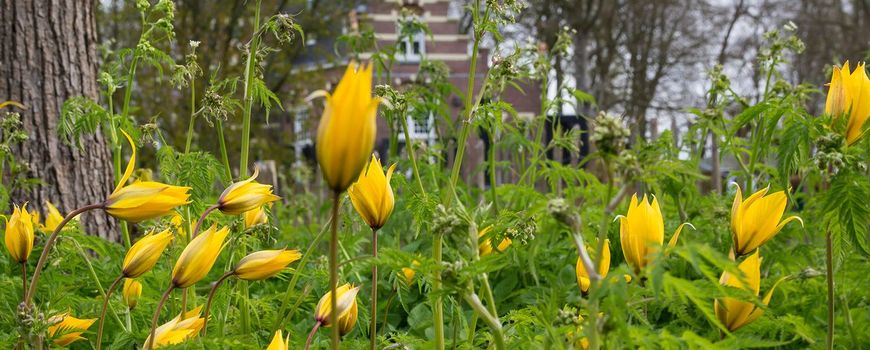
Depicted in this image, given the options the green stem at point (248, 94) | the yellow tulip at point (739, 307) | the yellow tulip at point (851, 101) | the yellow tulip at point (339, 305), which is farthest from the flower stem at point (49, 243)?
the yellow tulip at point (851, 101)

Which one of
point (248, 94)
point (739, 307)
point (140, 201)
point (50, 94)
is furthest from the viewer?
point (50, 94)

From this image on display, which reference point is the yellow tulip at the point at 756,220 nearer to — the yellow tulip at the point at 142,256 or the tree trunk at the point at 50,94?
the yellow tulip at the point at 142,256

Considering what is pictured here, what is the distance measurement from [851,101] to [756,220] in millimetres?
283

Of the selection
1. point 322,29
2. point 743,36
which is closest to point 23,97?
point 322,29

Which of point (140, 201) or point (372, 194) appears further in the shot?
point (372, 194)

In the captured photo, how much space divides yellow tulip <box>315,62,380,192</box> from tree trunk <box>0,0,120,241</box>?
3024 mm

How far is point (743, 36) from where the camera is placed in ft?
82.5

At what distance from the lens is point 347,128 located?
0.92 metres

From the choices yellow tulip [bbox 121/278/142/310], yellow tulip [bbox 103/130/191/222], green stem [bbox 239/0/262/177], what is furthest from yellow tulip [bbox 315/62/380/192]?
yellow tulip [bbox 121/278/142/310]

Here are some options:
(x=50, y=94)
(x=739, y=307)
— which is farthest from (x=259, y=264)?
(x=50, y=94)

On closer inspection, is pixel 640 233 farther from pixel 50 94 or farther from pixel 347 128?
pixel 50 94

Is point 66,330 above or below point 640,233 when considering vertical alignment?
below

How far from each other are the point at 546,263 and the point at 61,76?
2.33 metres

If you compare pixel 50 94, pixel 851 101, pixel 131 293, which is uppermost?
pixel 851 101
